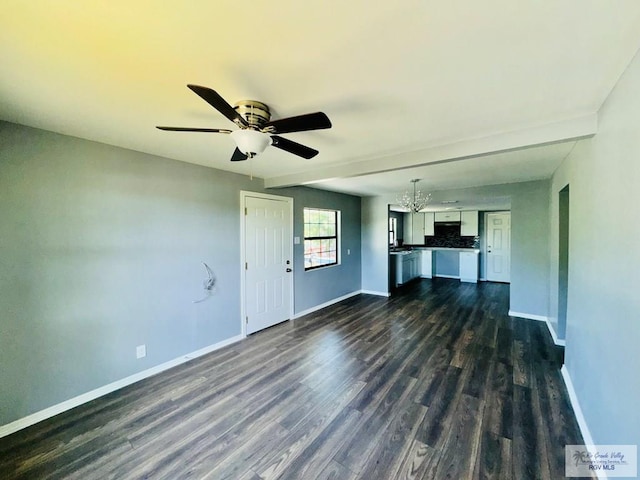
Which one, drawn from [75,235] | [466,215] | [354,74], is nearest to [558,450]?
[354,74]

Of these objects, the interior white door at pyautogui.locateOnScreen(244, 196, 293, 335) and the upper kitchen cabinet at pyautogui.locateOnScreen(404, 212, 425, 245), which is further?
the upper kitchen cabinet at pyautogui.locateOnScreen(404, 212, 425, 245)

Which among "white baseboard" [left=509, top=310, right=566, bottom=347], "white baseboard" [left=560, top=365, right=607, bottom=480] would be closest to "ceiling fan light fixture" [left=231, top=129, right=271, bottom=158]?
Result: "white baseboard" [left=560, top=365, right=607, bottom=480]

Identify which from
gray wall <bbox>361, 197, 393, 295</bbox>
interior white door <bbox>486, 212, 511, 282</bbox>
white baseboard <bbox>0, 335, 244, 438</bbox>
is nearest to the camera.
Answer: white baseboard <bbox>0, 335, 244, 438</bbox>

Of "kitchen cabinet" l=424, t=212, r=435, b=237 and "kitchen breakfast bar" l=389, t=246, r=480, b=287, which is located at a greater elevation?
"kitchen cabinet" l=424, t=212, r=435, b=237

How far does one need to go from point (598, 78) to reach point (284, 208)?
11.9 ft

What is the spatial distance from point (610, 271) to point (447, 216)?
690cm

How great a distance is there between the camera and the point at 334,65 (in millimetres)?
1303

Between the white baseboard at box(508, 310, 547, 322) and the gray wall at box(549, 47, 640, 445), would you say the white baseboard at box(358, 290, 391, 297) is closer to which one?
the white baseboard at box(508, 310, 547, 322)

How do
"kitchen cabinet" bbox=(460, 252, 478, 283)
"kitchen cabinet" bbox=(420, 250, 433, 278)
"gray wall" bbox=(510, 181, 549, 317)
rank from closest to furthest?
"gray wall" bbox=(510, 181, 549, 317) < "kitchen cabinet" bbox=(460, 252, 478, 283) < "kitchen cabinet" bbox=(420, 250, 433, 278)

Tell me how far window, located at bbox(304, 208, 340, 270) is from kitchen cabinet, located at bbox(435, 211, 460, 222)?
4166 millimetres

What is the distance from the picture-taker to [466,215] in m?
7.73

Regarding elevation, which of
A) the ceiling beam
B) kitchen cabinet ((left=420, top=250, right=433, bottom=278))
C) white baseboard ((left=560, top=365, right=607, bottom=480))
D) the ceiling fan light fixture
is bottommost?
white baseboard ((left=560, top=365, right=607, bottom=480))

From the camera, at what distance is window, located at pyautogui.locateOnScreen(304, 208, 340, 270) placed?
4918 millimetres

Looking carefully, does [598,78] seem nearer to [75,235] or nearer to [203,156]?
[203,156]
